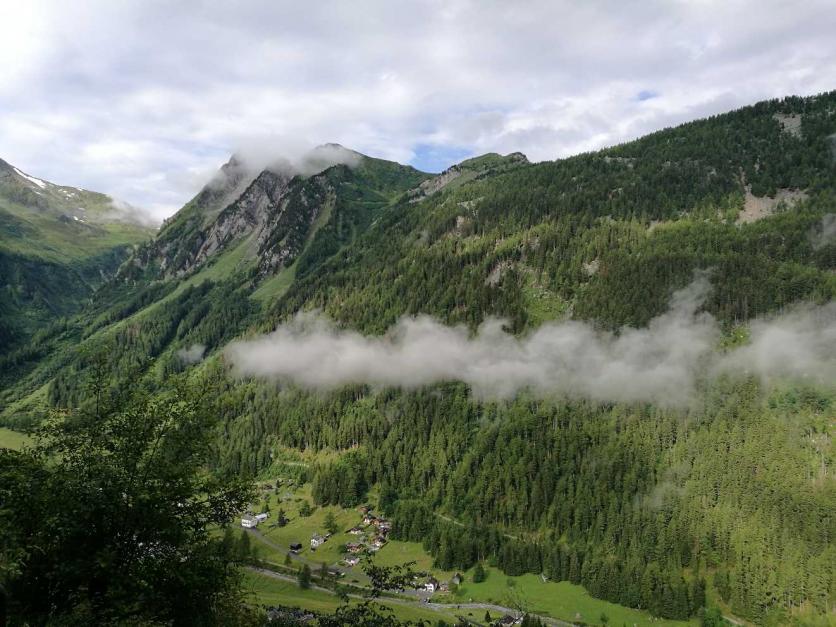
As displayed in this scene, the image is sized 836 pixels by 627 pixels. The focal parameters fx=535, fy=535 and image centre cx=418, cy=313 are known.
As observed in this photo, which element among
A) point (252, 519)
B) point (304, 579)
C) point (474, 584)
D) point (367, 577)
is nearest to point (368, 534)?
point (304, 579)

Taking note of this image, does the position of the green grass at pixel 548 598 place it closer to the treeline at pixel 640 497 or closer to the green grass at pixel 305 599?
the treeline at pixel 640 497

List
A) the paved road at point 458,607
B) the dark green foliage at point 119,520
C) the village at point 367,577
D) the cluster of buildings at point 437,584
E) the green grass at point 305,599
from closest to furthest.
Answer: the dark green foliage at point 119,520 < the green grass at point 305,599 < the paved road at point 458,607 < the village at point 367,577 < the cluster of buildings at point 437,584

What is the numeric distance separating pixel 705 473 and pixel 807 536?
1099 inches

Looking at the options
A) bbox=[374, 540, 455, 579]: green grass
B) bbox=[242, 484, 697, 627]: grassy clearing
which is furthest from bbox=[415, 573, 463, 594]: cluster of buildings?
bbox=[374, 540, 455, 579]: green grass

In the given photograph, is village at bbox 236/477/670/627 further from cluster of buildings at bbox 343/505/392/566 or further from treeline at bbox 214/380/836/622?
treeline at bbox 214/380/836/622

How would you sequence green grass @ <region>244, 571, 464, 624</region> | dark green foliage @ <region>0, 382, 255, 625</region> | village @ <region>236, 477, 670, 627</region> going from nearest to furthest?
dark green foliage @ <region>0, 382, 255, 625</region> → green grass @ <region>244, 571, 464, 624</region> → village @ <region>236, 477, 670, 627</region>

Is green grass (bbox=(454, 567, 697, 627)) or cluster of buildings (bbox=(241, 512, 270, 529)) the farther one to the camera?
cluster of buildings (bbox=(241, 512, 270, 529))

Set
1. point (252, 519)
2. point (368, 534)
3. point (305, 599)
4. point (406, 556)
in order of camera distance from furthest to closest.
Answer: point (252, 519), point (368, 534), point (406, 556), point (305, 599)

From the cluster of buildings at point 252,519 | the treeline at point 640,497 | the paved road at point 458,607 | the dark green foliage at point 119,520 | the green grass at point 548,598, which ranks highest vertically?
the dark green foliage at point 119,520

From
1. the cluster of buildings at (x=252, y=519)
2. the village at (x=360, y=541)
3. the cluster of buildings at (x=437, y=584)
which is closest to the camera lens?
the cluster of buildings at (x=437, y=584)

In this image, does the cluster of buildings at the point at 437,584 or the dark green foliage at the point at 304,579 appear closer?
Answer: the dark green foliage at the point at 304,579

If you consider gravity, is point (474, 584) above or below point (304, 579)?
above

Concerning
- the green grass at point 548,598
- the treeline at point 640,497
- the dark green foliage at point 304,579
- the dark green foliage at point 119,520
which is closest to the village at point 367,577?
the green grass at point 548,598

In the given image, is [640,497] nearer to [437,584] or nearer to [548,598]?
[548,598]
